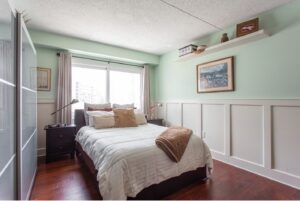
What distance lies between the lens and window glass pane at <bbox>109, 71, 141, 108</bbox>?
13.7ft

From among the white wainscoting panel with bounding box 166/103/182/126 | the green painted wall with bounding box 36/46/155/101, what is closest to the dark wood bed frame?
the white wainscoting panel with bounding box 166/103/182/126

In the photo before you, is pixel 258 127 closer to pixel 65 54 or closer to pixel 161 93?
pixel 161 93

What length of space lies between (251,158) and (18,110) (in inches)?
122

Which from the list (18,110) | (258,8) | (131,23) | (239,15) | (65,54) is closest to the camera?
(18,110)

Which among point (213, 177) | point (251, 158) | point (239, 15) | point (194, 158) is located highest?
point (239, 15)

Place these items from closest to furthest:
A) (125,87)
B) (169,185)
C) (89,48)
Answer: (169,185) → (89,48) → (125,87)

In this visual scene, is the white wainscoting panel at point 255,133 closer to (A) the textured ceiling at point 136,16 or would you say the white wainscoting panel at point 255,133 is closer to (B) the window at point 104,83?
(A) the textured ceiling at point 136,16

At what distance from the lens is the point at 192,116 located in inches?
140

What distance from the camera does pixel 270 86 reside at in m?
2.36

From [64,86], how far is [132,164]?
2.55m

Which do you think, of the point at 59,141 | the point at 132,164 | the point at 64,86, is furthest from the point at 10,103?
the point at 64,86

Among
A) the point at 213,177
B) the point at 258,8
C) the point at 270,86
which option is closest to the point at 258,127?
the point at 270,86

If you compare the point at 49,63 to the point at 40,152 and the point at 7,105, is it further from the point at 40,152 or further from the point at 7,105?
the point at 7,105

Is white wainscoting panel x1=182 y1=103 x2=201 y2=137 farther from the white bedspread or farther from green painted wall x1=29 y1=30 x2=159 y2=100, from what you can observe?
green painted wall x1=29 y1=30 x2=159 y2=100
